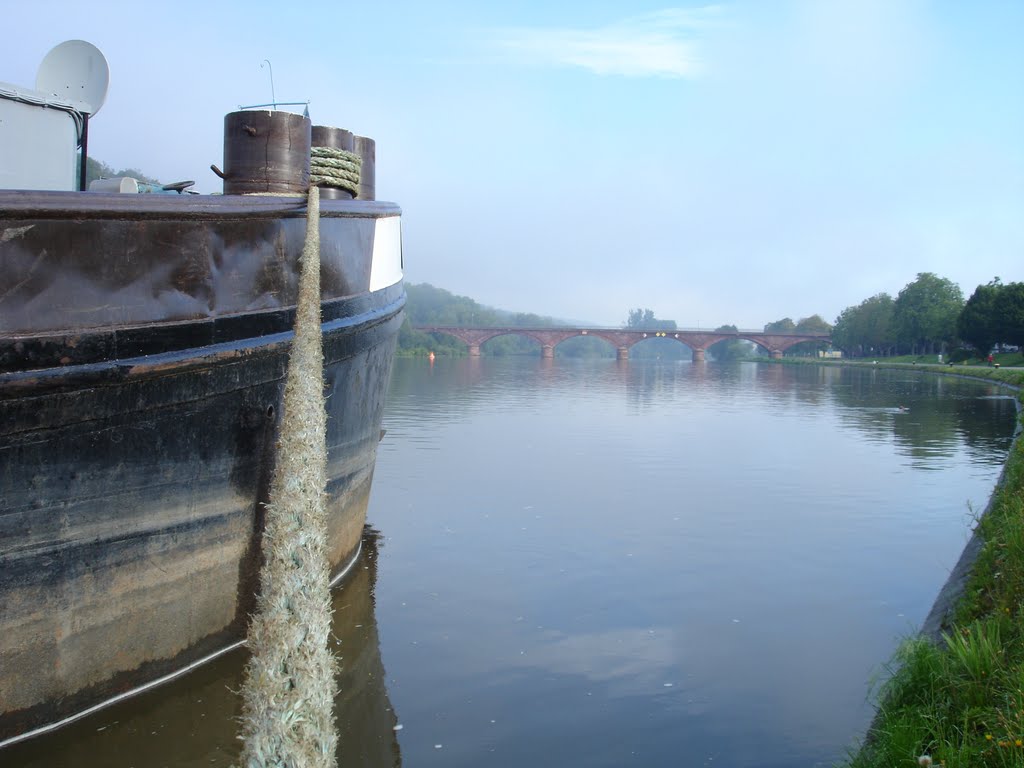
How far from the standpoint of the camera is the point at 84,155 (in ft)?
19.2

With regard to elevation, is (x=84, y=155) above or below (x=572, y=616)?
above

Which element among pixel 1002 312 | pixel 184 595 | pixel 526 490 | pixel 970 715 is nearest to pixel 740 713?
pixel 970 715

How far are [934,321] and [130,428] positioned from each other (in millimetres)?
81998

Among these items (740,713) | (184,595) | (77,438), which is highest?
(77,438)

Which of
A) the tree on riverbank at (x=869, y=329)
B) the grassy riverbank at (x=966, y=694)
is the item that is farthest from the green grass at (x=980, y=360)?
the grassy riverbank at (x=966, y=694)

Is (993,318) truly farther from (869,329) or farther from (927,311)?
(869,329)

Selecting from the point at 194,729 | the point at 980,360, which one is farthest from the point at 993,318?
the point at 194,729

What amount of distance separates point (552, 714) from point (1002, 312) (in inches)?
2467

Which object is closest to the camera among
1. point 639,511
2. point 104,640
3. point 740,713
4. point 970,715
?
point 970,715

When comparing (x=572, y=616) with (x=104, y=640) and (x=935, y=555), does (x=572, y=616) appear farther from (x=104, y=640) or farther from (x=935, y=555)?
(x=935, y=555)

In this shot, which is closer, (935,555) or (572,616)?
(572,616)

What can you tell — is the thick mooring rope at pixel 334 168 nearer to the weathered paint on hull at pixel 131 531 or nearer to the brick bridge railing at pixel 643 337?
the weathered paint on hull at pixel 131 531

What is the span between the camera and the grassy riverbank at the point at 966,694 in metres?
3.28

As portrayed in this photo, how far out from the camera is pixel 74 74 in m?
5.93
